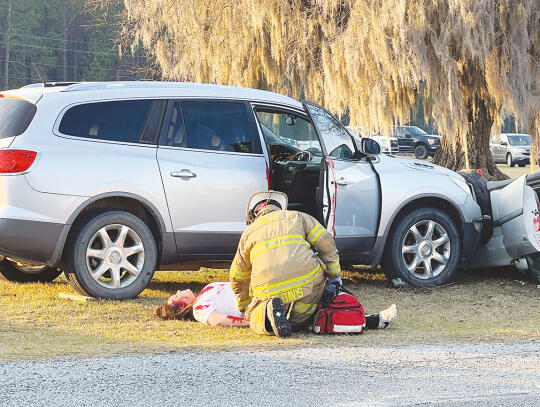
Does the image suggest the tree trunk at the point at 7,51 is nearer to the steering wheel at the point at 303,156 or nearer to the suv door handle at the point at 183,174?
the steering wheel at the point at 303,156

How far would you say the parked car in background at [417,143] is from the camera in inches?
1873

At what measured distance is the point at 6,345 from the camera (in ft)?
20.8

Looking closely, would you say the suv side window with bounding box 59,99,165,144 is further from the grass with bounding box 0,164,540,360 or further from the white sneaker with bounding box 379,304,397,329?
the white sneaker with bounding box 379,304,397,329

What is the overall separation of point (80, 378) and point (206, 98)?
4.00 metres

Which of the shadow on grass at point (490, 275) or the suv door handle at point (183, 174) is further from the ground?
the suv door handle at point (183, 174)

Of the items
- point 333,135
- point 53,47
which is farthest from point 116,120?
point 53,47

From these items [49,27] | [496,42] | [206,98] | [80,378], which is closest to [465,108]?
[496,42]

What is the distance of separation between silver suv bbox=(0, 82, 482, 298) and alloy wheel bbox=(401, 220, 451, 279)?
0.05 ft

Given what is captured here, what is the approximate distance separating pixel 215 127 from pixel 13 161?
1.99 metres

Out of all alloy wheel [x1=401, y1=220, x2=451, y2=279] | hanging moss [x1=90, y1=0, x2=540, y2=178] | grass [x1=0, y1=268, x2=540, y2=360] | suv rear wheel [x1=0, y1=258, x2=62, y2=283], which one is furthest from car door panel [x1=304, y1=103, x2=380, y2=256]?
hanging moss [x1=90, y1=0, x2=540, y2=178]

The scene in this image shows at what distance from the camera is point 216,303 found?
24.4 ft

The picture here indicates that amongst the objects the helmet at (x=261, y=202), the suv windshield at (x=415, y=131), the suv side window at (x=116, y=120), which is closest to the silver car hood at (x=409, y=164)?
the helmet at (x=261, y=202)

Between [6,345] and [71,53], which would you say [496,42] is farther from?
[71,53]

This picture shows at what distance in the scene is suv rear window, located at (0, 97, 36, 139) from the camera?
782 centimetres
